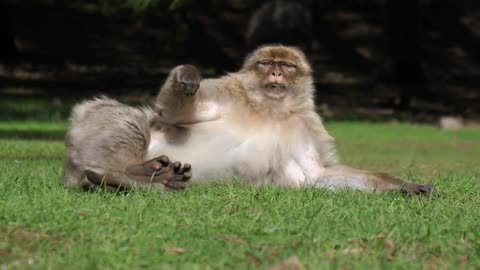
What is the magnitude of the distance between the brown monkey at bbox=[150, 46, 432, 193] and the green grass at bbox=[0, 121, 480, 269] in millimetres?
304

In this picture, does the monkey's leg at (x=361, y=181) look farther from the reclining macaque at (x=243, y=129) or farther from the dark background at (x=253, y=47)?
the dark background at (x=253, y=47)

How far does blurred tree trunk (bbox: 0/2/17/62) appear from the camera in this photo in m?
21.5

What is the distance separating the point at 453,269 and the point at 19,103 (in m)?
14.1

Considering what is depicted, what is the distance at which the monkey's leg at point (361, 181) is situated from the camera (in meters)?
6.93

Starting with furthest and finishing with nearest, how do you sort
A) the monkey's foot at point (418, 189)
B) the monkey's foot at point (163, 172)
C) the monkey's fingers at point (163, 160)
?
the monkey's foot at point (418, 189) → the monkey's fingers at point (163, 160) → the monkey's foot at point (163, 172)

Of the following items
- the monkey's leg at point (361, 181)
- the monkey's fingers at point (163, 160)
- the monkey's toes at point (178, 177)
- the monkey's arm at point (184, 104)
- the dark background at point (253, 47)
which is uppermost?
the monkey's arm at point (184, 104)

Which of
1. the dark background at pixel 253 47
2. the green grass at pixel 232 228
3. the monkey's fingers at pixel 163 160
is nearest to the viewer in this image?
the green grass at pixel 232 228

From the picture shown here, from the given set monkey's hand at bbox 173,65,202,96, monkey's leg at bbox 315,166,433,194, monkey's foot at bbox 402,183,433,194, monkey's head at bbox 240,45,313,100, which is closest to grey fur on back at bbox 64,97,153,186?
monkey's hand at bbox 173,65,202,96

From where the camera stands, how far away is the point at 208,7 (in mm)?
20797

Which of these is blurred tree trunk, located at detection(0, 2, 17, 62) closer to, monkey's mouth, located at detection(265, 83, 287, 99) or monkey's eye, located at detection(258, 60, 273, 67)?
monkey's eye, located at detection(258, 60, 273, 67)

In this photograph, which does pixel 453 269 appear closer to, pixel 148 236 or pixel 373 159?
pixel 148 236

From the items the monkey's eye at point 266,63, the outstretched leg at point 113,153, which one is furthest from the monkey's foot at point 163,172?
the monkey's eye at point 266,63

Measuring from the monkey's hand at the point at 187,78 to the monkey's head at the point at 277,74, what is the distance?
0.69 meters

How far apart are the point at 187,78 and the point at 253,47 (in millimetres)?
10410
